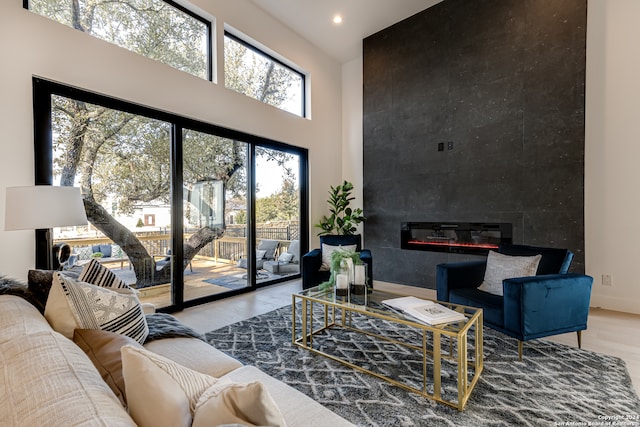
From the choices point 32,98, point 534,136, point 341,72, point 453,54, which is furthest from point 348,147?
point 32,98

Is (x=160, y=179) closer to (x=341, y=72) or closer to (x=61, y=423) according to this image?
(x=61, y=423)

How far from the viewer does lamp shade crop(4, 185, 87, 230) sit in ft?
6.12

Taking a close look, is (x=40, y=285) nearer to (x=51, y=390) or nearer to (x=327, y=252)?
(x=51, y=390)

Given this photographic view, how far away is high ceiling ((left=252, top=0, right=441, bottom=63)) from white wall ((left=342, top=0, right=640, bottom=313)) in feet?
6.92

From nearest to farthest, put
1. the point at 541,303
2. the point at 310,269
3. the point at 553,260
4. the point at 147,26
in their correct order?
the point at 541,303 → the point at 553,260 → the point at 147,26 → the point at 310,269

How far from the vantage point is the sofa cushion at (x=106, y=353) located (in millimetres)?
840

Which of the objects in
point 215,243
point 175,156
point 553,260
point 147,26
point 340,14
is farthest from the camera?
point 340,14

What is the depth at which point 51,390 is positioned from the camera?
614 mm

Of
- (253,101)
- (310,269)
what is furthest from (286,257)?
(253,101)

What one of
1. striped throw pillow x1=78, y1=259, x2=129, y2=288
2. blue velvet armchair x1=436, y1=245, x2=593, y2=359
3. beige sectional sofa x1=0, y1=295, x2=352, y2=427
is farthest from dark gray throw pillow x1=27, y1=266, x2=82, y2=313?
blue velvet armchair x1=436, y1=245, x2=593, y2=359

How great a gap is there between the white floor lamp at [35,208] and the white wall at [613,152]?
5.02 meters

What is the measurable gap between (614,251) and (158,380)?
455 centimetres

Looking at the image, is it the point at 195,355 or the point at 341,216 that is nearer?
the point at 195,355

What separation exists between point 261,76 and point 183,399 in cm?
464
